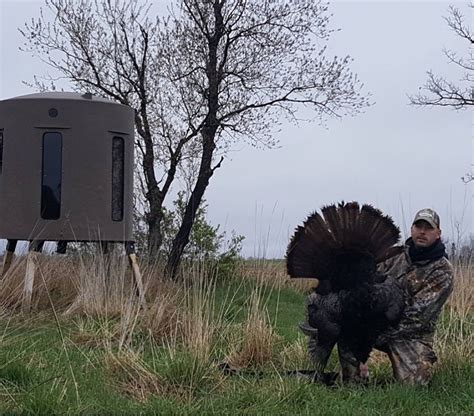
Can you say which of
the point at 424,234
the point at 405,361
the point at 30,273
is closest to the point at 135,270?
the point at 30,273

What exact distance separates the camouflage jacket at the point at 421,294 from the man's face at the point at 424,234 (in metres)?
0.17

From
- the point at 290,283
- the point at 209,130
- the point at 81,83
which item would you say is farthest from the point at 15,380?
the point at 81,83

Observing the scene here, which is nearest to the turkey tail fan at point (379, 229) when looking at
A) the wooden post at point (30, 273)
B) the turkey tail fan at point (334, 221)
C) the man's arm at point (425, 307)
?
the turkey tail fan at point (334, 221)

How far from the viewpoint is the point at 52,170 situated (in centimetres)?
1098

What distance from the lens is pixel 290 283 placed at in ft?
51.7

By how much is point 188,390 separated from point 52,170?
5.33 m

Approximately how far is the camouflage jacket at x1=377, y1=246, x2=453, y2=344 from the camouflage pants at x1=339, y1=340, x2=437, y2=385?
0.07 m

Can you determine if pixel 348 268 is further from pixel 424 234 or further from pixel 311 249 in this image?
pixel 424 234

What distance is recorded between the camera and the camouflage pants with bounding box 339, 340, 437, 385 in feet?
22.5

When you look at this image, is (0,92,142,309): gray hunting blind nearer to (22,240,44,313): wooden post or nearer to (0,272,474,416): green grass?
(22,240,44,313): wooden post

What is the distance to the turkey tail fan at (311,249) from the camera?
257 inches

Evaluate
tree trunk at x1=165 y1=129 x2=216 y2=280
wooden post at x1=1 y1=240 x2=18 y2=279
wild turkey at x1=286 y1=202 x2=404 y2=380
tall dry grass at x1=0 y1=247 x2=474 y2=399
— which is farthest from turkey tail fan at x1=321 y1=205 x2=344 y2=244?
tree trunk at x1=165 y1=129 x2=216 y2=280

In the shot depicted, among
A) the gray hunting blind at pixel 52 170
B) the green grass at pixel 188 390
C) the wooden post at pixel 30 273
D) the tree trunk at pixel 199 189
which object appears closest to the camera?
the green grass at pixel 188 390

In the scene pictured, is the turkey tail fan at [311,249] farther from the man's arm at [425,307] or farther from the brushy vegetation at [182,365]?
the brushy vegetation at [182,365]
